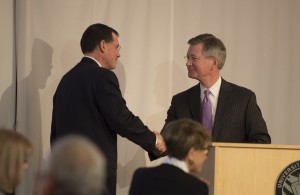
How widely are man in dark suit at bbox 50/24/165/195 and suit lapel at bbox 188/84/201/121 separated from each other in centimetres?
45

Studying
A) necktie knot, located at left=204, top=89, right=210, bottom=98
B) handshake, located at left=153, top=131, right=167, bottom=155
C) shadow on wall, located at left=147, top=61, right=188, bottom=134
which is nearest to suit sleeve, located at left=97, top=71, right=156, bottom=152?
handshake, located at left=153, top=131, right=167, bottom=155

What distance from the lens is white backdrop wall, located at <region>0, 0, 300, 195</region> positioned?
196 inches

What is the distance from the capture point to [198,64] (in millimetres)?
4703

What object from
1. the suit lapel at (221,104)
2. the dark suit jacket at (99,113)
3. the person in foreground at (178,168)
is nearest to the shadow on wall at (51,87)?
the dark suit jacket at (99,113)

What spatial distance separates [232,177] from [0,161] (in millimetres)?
1657

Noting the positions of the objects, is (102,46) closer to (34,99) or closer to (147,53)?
(34,99)

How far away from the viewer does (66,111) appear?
417cm

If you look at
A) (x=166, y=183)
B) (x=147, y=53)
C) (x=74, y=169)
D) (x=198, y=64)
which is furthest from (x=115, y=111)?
(x=74, y=169)

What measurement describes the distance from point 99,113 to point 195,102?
34.6 inches

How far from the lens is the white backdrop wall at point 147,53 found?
16.3 feet

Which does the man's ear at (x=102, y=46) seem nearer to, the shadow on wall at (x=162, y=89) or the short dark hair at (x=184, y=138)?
the shadow on wall at (x=162, y=89)

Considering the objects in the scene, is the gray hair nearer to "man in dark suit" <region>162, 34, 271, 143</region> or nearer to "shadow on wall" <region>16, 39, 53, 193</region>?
"man in dark suit" <region>162, 34, 271, 143</region>

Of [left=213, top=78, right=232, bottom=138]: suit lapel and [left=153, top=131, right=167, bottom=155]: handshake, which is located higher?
[left=213, top=78, right=232, bottom=138]: suit lapel

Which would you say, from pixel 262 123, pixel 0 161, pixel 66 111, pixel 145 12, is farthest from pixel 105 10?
pixel 0 161
